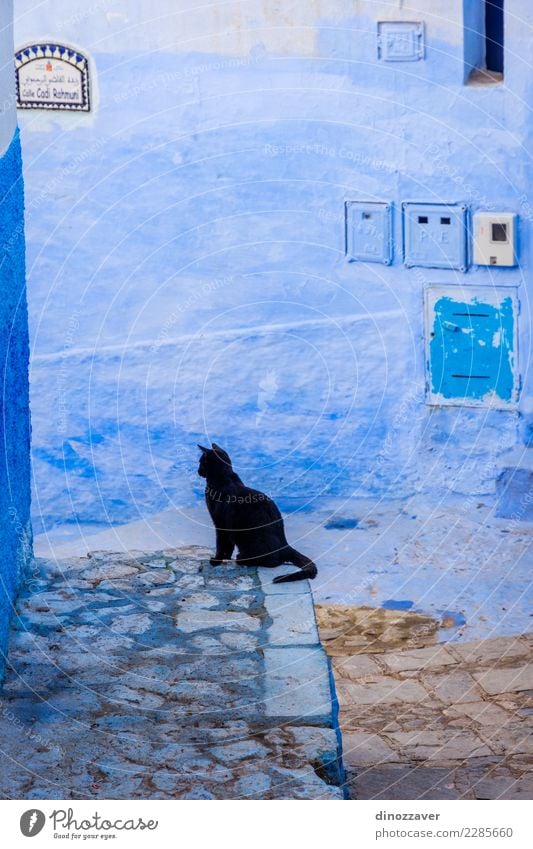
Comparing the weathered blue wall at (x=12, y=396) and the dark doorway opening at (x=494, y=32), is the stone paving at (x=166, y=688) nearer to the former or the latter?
the weathered blue wall at (x=12, y=396)

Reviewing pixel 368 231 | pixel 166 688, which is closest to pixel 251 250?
pixel 368 231

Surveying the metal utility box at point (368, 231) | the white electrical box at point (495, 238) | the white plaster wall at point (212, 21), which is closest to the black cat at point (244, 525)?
the metal utility box at point (368, 231)

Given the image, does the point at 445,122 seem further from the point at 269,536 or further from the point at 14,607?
the point at 14,607

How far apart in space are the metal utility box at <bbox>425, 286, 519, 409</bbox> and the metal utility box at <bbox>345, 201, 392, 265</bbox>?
0.26 metres

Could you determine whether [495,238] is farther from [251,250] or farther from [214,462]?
[214,462]

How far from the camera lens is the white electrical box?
5.30 metres

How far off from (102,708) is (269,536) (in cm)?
109

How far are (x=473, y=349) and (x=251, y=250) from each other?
1.03 metres

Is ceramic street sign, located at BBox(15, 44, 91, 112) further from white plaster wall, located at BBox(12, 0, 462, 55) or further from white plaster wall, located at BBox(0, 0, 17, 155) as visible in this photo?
white plaster wall, located at BBox(0, 0, 17, 155)

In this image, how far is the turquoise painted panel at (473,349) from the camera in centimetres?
548
